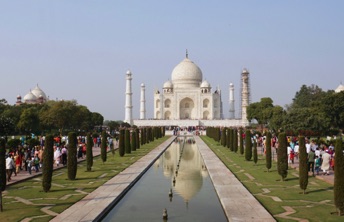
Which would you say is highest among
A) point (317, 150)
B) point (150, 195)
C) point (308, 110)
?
point (308, 110)

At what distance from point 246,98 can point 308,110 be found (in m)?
27.7

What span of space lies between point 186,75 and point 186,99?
3.94 m

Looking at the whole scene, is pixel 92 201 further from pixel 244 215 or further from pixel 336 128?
pixel 336 128

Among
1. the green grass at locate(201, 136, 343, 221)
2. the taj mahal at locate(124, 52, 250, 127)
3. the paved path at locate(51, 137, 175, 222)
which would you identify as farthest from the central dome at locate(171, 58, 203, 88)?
the paved path at locate(51, 137, 175, 222)

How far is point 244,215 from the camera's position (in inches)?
285

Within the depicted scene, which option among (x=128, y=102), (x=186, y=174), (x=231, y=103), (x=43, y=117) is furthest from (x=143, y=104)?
(x=186, y=174)

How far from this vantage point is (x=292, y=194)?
916 cm

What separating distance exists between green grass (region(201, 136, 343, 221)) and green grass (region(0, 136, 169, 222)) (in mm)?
4064

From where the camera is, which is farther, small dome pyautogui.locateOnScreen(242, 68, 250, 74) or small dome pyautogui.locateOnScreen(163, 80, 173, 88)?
small dome pyautogui.locateOnScreen(163, 80, 173, 88)

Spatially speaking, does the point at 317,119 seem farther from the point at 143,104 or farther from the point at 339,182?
the point at 143,104

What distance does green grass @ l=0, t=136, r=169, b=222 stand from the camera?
7629 millimetres

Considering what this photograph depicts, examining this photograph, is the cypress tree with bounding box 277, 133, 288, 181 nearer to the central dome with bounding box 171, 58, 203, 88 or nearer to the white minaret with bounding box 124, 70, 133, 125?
the white minaret with bounding box 124, 70, 133, 125

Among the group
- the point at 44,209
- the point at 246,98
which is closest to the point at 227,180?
the point at 44,209

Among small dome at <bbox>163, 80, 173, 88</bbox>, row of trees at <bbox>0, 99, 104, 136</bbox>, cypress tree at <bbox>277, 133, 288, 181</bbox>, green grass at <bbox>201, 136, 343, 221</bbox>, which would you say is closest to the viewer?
green grass at <bbox>201, 136, 343, 221</bbox>
